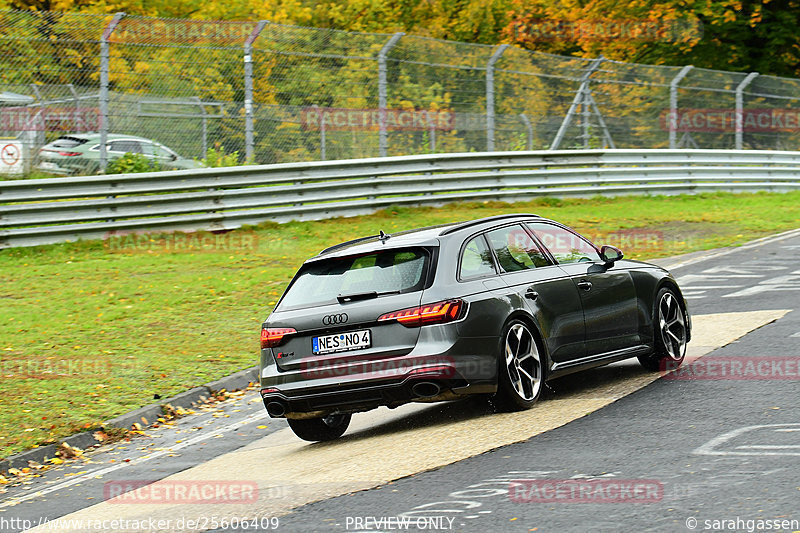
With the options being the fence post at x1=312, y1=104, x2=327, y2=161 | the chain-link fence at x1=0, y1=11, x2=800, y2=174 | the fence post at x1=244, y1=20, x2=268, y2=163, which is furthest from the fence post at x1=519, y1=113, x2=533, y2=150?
the fence post at x1=244, y1=20, x2=268, y2=163

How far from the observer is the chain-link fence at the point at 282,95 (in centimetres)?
1741

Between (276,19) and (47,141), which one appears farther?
(276,19)

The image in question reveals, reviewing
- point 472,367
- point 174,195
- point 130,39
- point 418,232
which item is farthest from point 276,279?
point 472,367

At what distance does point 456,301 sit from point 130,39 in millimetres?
12277

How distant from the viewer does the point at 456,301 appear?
25.1ft

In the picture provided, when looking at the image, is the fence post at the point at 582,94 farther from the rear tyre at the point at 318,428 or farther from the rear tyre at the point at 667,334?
the rear tyre at the point at 318,428

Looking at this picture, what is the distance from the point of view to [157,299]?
1383 cm

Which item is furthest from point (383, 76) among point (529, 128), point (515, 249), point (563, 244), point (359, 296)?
point (359, 296)

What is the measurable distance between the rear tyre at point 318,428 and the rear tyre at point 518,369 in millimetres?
1359

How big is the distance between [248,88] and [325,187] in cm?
236

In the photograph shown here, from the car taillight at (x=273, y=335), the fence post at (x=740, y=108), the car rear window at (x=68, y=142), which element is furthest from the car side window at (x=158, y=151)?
the fence post at (x=740, y=108)

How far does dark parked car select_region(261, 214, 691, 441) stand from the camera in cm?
757

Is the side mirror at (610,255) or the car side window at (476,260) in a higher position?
the car side window at (476,260)

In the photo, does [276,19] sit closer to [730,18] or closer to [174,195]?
[730,18]
